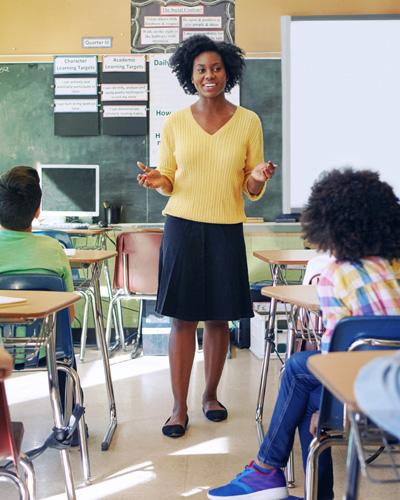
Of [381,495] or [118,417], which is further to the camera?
[118,417]

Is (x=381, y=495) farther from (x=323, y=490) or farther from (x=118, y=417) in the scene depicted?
(x=118, y=417)

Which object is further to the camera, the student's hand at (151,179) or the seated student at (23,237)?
the student's hand at (151,179)

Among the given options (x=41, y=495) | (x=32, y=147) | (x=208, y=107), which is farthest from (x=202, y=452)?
(x=32, y=147)

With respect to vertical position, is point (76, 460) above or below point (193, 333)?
below

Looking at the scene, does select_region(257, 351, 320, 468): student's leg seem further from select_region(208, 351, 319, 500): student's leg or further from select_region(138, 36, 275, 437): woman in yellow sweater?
select_region(138, 36, 275, 437): woman in yellow sweater

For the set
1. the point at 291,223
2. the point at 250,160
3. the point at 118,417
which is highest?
the point at 250,160

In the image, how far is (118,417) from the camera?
305 centimetres

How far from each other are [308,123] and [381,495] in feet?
10.0

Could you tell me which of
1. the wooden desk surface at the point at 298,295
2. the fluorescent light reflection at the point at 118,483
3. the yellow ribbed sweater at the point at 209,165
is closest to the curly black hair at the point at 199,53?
the yellow ribbed sweater at the point at 209,165

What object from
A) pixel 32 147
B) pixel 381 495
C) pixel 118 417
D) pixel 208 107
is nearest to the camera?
pixel 381 495

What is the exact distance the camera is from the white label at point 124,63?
5.02m

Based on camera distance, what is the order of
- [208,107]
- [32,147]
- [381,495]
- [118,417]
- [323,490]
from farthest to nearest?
[32,147]
[118,417]
[208,107]
[381,495]
[323,490]

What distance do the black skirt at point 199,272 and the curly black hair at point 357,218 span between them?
1100 millimetres

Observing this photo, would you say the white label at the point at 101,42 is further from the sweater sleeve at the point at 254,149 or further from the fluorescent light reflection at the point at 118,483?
the fluorescent light reflection at the point at 118,483
